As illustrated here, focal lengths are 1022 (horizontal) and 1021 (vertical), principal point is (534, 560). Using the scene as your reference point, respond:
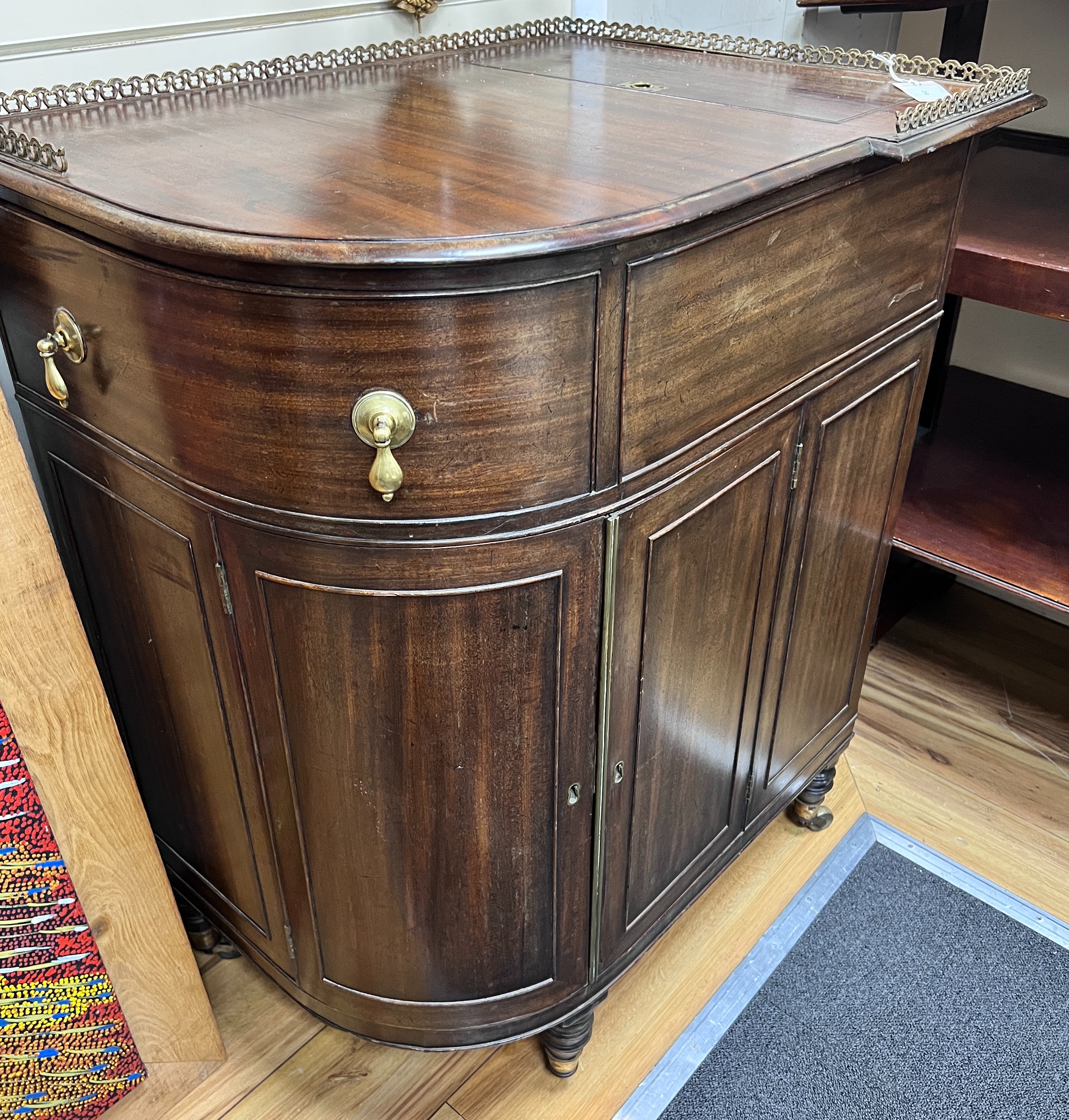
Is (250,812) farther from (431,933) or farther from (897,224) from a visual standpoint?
(897,224)

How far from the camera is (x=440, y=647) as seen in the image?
76 cm

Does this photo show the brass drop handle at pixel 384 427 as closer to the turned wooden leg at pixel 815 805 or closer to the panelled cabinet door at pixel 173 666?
the panelled cabinet door at pixel 173 666

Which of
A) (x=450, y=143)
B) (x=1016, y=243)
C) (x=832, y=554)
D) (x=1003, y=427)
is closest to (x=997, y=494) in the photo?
(x=1003, y=427)

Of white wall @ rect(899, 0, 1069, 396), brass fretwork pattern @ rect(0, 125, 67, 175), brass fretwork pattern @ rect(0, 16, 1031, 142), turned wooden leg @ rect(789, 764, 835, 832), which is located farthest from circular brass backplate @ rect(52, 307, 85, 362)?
white wall @ rect(899, 0, 1069, 396)

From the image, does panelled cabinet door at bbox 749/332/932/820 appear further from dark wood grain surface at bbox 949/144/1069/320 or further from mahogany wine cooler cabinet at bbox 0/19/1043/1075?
dark wood grain surface at bbox 949/144/1069/320

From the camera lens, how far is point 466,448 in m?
0.68

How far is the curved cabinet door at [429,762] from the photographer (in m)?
0.75


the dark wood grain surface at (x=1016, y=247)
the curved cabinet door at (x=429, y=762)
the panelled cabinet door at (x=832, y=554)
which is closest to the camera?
the curved cabinet door at (x=429, y=762)

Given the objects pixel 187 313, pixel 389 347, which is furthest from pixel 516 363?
pixel 187 313

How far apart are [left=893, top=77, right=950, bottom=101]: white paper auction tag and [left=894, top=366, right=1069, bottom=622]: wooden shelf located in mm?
602

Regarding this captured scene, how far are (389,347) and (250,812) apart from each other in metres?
0.50

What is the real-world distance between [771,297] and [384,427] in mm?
358

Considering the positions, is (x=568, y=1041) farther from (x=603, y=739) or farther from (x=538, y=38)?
(x=538, y=38)

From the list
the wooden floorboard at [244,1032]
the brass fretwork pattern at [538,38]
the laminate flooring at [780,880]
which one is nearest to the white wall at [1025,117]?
the laminate flooring at [780,880]
